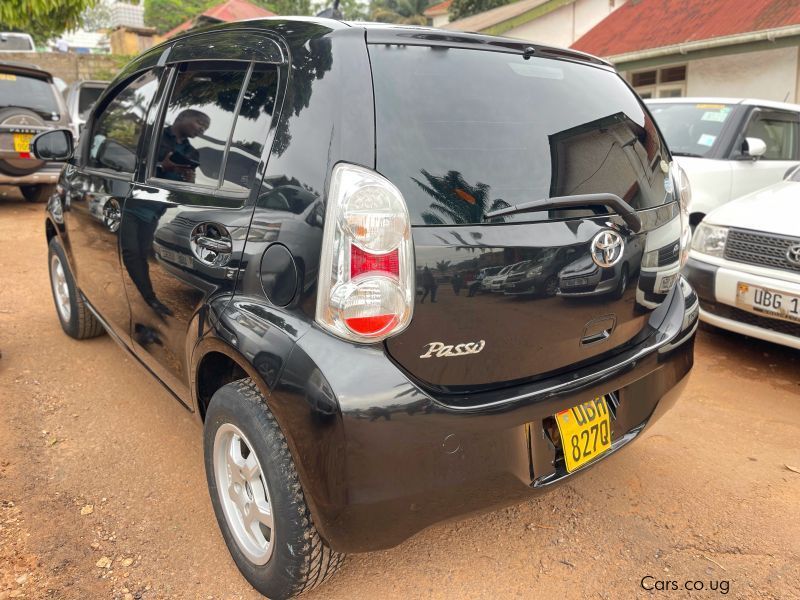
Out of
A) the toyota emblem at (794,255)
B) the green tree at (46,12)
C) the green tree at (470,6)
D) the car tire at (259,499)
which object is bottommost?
the car tire at (259,499)

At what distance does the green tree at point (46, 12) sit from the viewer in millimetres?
8789

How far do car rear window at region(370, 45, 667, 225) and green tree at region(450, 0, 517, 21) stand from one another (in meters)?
33.5

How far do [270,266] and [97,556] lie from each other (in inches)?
49.7

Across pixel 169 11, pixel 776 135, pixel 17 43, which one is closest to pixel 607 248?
pixel 776 135

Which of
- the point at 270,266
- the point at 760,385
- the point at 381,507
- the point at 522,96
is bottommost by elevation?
the point at 760,385

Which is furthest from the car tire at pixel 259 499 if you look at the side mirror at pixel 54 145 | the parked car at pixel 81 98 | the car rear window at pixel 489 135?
the parked car at pixel 81 98

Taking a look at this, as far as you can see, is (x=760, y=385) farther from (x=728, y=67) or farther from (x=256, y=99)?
(x=728, y=67)

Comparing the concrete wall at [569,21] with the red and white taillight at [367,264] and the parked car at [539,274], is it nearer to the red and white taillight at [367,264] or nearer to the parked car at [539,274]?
the parked car at [539,274]

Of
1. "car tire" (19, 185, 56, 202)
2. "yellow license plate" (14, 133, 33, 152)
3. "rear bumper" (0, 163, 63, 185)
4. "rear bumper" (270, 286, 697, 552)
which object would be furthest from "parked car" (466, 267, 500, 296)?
"car tire" (19, 185, 56, 202)

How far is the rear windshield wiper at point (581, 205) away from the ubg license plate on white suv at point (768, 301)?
1.97m

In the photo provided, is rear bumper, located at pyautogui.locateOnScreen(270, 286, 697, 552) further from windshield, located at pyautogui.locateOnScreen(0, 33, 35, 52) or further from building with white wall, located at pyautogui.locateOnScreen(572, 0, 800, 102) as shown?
windshield, located at pyautogui.locateOnScreen(0, 33, 35, 52)

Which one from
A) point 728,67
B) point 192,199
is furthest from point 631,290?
point 728,67

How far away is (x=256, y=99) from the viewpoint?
1968 mm

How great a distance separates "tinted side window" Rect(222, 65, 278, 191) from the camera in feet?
6.22
